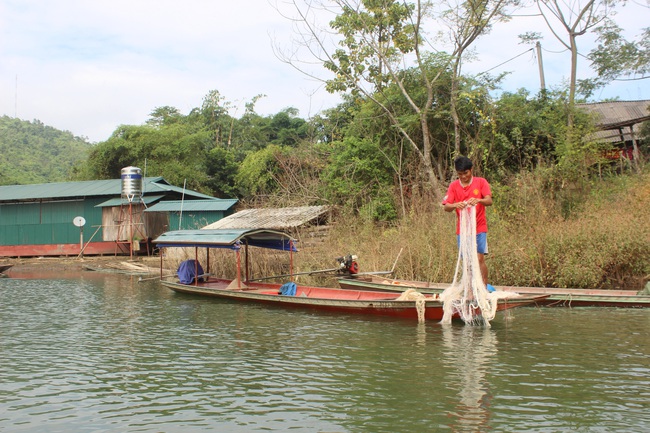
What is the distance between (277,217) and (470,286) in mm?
11579

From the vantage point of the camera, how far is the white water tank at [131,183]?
2597 centimetres

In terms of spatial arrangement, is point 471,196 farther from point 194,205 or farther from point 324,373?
point 194,205

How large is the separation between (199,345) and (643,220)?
990 centimetres

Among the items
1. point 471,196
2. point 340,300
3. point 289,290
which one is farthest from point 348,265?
point 471,196

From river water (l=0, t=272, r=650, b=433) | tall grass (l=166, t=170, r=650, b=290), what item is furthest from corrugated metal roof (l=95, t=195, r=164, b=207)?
river water (l=0, t=272, r=650, b=433)

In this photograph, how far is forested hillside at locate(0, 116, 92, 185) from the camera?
43.1 m

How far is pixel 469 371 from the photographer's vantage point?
695 centimetres

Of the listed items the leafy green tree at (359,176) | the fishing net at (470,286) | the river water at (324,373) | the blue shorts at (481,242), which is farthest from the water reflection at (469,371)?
the leafy green tree at (359,176)

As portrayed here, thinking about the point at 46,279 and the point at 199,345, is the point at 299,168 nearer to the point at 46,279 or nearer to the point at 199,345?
the point at 46,279

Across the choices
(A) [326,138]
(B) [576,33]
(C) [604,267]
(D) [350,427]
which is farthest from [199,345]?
(A) [326,138]

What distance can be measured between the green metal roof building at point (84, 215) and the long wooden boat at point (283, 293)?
35.1 ft

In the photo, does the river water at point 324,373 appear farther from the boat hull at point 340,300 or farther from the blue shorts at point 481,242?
the blue shorts at point 481,242

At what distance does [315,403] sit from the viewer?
5848mm

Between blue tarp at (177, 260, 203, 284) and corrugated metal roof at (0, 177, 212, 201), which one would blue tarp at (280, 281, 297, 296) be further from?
corrugated metal roof at (0, 177, 212, 201)
